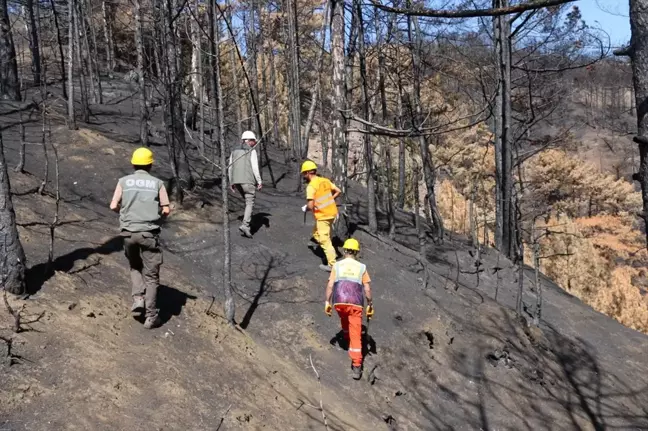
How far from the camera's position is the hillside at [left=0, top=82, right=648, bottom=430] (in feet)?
15.7

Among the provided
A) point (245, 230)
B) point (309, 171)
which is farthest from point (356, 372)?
point (245, 230)

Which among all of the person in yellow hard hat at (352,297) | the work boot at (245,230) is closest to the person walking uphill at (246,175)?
the work boot at (245,230)

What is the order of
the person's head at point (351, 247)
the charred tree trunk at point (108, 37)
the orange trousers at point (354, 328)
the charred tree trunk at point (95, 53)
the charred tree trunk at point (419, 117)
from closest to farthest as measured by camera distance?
the orange trousers at point (354, 328), the person's head at point (351, 247), the charred tree trunk at point (419, 117), the charred tree trunk at point (95, 53), the charred tree trunk at point (108, 37)

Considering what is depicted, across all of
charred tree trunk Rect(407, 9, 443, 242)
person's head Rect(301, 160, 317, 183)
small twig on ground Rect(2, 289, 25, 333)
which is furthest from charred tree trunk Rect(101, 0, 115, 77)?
small twig on ground Rect(2, 289, 25, 333)

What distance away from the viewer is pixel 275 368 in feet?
20.8

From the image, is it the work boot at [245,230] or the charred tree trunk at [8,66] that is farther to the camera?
the charred tree trunk at [8,66]

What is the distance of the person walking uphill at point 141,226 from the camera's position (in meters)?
5.56

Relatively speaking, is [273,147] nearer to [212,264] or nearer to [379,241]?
[379,241]

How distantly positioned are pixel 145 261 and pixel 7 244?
1.27 metres

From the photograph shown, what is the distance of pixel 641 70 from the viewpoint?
11.1 feet

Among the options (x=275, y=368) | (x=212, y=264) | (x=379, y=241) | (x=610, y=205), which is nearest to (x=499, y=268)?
(x=379, y=241)

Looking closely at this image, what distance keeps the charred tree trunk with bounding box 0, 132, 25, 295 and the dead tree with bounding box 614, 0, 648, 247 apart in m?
5.24

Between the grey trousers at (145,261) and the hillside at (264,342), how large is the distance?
0.39 metres

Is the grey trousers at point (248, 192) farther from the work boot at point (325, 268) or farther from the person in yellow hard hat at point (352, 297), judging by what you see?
the person in yellow hard hat at point (352, 297)
